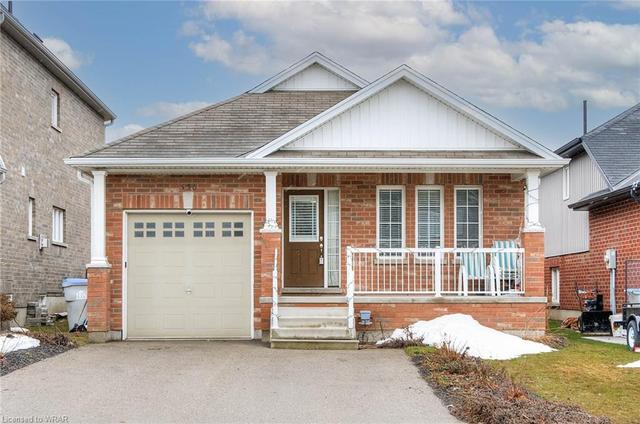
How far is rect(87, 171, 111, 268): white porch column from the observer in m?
15.4

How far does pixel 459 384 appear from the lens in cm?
1009

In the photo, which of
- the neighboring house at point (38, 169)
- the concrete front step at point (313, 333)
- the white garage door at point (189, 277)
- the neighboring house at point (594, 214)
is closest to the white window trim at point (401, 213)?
the white garage door at point (189, 277)

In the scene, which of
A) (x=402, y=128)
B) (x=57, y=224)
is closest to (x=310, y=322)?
(x=402, y=128)

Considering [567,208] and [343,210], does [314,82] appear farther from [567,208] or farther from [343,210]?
[567,208]

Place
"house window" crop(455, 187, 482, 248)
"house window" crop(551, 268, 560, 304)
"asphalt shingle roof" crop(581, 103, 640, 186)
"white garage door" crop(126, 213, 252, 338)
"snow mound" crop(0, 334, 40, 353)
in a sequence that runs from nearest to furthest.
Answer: "snow mound" crop(0, 334, 40, 353) → "white garage door" crop(126, 213, 252, 338) → "house window" crop(455, 187, 482, 248) → "asphalt shingle roof" crop(581, 103, 640, 186) → "house window" crop(551, 268, 560, 304)

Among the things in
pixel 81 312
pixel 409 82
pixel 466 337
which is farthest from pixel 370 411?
pixel 81 312

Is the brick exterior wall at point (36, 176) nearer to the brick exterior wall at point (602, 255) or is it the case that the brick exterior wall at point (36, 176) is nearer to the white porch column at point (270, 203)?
the white porch column at point (270, 203)

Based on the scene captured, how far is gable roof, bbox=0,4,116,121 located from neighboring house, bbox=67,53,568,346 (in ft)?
14.8

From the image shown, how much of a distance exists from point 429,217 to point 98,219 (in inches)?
253

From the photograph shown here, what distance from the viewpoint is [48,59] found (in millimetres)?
21031

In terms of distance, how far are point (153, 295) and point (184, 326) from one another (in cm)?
84

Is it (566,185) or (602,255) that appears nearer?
(602,255)

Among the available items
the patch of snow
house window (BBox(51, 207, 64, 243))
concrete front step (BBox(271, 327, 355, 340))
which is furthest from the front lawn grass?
house window (BBox(51, 207, 64, 243))

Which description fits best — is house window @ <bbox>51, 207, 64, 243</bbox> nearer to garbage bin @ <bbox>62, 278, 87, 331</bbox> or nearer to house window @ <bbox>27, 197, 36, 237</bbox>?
house window @ <bbox>27, 197, 36, 237</bbox>
